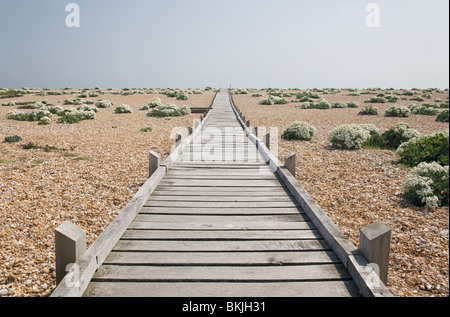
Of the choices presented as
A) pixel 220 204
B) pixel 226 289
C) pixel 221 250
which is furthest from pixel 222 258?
pixel 220 204

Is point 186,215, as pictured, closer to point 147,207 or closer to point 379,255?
point 147,207

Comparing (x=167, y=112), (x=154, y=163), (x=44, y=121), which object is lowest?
(x=154, y=163)

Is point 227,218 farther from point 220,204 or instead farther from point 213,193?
point 213,193

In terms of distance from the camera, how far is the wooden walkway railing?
3115mm

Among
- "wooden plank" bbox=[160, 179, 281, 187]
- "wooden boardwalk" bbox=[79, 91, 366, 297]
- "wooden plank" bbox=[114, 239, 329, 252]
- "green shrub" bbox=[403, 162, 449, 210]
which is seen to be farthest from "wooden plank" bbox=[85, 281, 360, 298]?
"green shrub" bbox=[403, 162, 449, 210]

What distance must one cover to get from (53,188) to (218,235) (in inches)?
208

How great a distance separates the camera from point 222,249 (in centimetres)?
383

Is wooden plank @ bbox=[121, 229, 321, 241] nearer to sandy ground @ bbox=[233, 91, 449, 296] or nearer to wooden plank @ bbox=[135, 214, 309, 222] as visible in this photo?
wooden plank @ bbox=[135, 214, 309, 222]

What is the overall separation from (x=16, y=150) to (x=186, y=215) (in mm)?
9342

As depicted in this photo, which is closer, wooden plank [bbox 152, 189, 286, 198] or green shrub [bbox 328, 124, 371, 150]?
wooden plank [bbox 152, 189, 286, 198]

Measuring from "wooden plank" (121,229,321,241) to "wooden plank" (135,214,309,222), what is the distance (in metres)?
0.28

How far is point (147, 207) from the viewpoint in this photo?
5.07m
